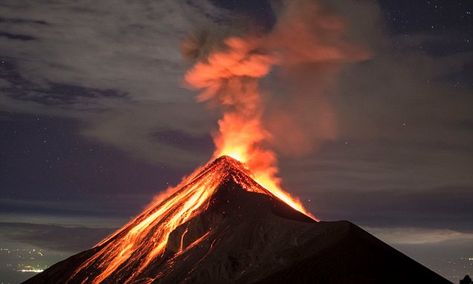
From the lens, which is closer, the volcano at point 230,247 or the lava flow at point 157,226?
the volcano at point 230,247

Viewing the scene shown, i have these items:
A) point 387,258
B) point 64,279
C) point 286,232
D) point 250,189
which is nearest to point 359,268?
point 387,258

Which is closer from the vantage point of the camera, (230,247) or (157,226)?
(230,247)

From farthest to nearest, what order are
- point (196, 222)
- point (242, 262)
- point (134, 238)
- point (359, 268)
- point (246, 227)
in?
1. point (134, 238)
2. point (196, 222)
3. point (246, 227)
4. point (242, 262)
5. point (359, 268)

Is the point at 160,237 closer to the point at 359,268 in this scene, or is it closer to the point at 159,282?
the point at 159,282
